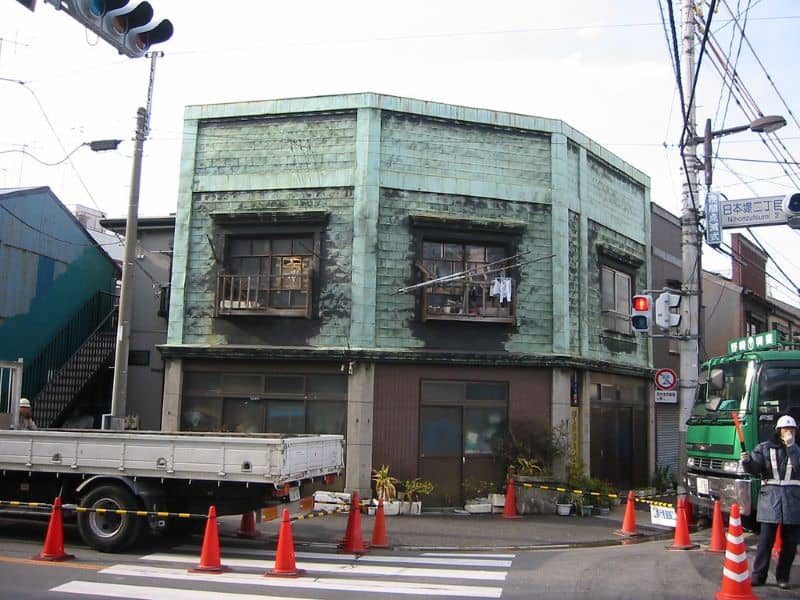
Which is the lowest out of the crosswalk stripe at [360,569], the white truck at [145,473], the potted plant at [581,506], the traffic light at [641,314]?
the crosswalk stripe at [360,569]

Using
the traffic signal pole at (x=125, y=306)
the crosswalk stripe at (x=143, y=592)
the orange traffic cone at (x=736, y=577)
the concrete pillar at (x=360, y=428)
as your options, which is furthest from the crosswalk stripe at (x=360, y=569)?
the concrete pillar at (x=360, y=428)

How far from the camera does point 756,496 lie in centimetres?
1161

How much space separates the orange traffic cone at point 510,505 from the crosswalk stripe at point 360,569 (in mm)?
5635

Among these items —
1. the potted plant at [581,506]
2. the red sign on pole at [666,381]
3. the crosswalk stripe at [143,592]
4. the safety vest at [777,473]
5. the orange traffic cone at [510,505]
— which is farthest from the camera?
the potted plant at [581,506]

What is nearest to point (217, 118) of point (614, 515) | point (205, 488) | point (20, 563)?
point (205, 488)

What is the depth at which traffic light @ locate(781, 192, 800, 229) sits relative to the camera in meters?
15.2

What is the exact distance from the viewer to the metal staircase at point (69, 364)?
20.0 m

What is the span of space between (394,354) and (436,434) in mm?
2038

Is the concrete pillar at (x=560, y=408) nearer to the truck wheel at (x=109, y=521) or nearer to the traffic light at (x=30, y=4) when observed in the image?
the truck wheel at (x=109, y=521)

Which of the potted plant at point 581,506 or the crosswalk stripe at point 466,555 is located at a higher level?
the potted plant at point 581,506

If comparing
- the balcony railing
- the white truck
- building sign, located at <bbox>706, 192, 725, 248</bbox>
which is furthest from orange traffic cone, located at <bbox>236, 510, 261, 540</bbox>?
building sign, located at <bbox>706, 192, 725, 248</bbox>

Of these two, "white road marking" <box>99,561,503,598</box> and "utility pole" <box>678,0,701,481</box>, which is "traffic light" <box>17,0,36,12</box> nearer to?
"white road marking" <box>99,561,503,598</box>

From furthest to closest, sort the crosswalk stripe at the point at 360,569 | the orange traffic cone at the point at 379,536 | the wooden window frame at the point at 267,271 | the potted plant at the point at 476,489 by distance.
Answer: the wooden window frame at the point at 267,271 → the potted plant at the point at 476,489 → the orange traffic cone at the point at 379,536 → the crosswalk stripe at the point at 360,569

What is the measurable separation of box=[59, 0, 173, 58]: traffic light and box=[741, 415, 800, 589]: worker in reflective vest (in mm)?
8133
